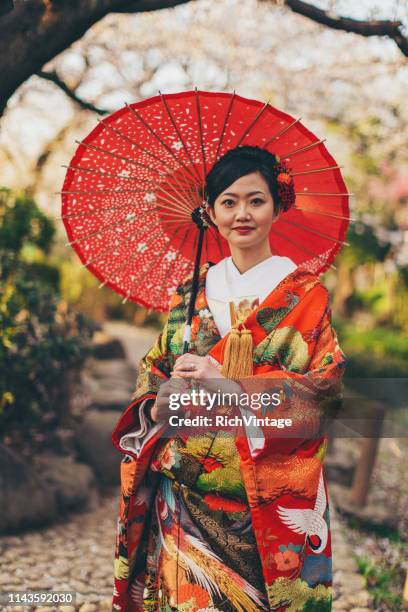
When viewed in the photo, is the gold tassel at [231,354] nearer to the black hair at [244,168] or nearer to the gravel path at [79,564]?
the black hair at [244,168]

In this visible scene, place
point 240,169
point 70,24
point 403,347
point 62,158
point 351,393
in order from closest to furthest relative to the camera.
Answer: point 240,169 → point 70,24 → point 351,393 → point 403,347 → point 62,158

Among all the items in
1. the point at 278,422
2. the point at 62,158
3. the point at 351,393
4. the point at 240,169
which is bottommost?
the point at 351,393

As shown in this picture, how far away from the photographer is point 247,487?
5.83 feet

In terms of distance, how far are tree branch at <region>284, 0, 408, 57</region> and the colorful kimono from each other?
1.47 meters

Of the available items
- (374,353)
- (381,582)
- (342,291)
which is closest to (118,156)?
(381,582)

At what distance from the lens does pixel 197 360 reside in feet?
5.96

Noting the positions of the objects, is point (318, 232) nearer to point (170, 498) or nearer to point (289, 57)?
point (170, 498)

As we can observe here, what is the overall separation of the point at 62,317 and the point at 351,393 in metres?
5.23

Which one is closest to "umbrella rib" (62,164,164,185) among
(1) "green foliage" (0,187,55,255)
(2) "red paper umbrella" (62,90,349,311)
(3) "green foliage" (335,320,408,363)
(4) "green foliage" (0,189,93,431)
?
(2) "red paper umbrella" (62,90,349,311)

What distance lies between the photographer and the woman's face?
1995 mm

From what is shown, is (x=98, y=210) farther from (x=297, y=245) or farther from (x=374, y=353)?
(x=374, y=353)

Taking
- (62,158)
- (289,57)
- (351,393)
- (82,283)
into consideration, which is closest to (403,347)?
(351,393)

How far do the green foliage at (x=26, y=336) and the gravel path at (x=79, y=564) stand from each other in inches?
35.4

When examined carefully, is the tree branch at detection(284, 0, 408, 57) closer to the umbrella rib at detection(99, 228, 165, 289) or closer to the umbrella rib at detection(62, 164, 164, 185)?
the umbrella rib at detection(62, 164, 164, 185)
